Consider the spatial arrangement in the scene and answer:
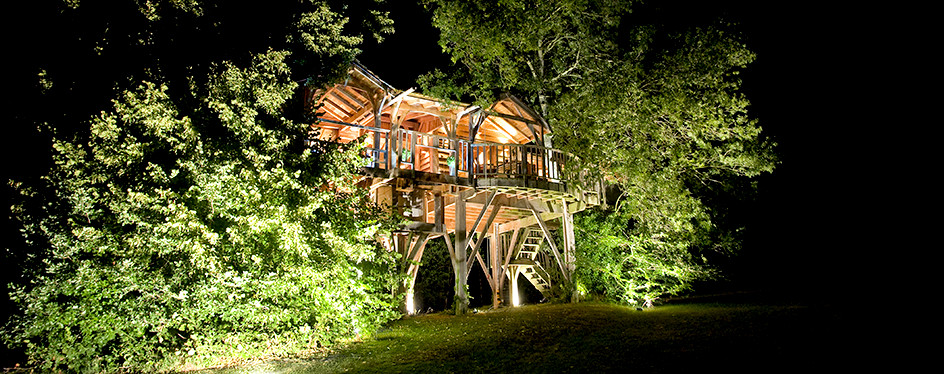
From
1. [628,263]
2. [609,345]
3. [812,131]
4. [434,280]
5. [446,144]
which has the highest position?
[812,131]

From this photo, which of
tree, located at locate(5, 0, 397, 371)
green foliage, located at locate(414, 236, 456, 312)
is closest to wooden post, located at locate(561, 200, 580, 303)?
tree, located at locate(5, 0, 397, 371)

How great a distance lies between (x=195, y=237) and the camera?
6.97 m

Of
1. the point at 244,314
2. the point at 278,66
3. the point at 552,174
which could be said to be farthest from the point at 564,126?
the point at 244,314

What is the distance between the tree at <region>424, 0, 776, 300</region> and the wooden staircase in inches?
115

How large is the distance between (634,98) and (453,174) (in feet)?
16.4

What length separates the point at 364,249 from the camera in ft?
25.9

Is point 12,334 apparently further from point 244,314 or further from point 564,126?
point 564,126

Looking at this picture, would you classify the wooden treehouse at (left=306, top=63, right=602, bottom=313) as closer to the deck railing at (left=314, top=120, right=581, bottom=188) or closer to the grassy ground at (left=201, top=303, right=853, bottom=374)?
the deck railing at (left=314, top=120, right=581, bottom=188)

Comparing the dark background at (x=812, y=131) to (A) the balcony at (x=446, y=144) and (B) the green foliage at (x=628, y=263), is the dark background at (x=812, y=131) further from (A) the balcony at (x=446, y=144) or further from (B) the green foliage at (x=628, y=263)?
(B) the green foliage at (x=628, y=263)

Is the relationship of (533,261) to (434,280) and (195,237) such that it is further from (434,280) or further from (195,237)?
(195,237)

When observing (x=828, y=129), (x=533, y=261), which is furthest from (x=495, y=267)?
(x=828, y=129)

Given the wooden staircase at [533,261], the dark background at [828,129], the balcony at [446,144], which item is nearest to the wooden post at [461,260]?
the balcony at [446,144]

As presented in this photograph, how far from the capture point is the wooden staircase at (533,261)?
58.9 feet

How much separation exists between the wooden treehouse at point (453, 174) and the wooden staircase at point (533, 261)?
0.08 meters
